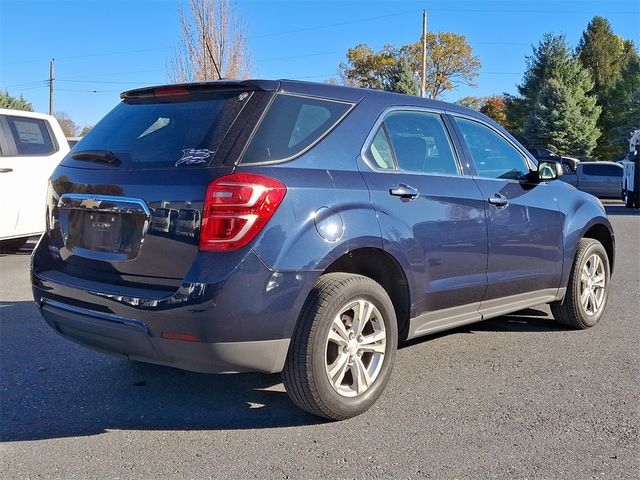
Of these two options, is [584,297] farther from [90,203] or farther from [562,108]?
[562,108]

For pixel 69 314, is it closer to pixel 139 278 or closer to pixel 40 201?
pixel 139 278

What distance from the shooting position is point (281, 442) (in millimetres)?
3326

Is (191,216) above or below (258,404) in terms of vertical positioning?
above

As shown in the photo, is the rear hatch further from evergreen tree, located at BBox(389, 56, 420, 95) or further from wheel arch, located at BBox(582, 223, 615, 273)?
evergreen tree, located at BBox(389, 56, 420, 95)

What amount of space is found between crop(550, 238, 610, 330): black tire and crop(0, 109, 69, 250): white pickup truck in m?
6.48

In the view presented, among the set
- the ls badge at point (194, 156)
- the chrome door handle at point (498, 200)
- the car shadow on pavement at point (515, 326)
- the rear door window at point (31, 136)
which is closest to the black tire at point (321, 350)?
the ls badge at point (194, 156)

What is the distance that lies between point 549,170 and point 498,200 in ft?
2.82

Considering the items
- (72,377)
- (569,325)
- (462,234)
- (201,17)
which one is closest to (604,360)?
(569,325)

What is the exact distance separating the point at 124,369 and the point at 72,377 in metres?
0.34

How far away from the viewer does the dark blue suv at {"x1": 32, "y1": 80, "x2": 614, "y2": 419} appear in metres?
3.12

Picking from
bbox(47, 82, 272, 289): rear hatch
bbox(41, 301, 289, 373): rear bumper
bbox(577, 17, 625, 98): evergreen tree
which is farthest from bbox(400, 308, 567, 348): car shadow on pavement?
bbox(577, 17, 625, 98): evergreen tree

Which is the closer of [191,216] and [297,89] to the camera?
[191,216]

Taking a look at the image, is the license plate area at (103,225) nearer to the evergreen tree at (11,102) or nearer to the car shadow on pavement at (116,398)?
the car shadow on pavement at (116,398)

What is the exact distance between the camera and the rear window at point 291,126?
10.9ft
